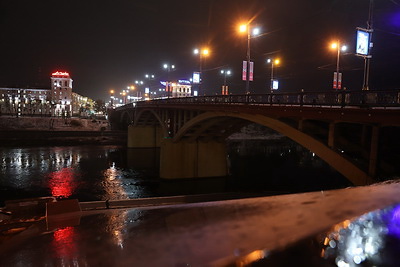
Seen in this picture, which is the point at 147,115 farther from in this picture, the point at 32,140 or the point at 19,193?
the point at 19,193

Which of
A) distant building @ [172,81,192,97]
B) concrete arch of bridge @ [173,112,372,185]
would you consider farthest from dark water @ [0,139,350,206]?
distant building @ [172,81,192,97]

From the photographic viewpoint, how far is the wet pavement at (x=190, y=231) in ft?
12.5

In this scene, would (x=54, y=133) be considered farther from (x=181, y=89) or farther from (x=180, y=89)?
(x=181, y=89)

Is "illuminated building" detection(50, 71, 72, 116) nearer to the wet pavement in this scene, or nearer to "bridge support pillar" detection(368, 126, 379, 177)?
→ "bridge support pillar" detection(368, 126, 379, 177)

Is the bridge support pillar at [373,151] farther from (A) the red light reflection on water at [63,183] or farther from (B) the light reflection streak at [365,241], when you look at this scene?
(A) the red light reflection on water at [63,183]

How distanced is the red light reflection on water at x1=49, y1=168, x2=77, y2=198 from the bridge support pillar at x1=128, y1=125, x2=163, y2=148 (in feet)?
68.4

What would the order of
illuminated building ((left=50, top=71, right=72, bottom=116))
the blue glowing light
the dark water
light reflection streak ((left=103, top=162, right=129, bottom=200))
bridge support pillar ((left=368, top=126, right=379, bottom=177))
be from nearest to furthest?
the blue glowing light, bridge support pillar ((left=368, top=126, right=379, bottom=177)), light reflection streak ((left=103, top=162, right=129, bottom=200)), the dark water, illuminated building ((left=50, top=71, right=72, bottom=116))

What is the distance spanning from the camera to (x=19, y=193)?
82.1 feet

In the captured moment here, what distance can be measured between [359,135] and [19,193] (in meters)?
24.9

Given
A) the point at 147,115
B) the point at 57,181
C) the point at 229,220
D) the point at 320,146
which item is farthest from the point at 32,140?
the point at 229,220

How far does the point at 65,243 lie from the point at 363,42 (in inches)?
648

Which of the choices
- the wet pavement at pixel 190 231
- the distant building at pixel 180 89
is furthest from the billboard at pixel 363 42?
the distant building at pixel 180 89

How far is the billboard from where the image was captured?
15.6 meters

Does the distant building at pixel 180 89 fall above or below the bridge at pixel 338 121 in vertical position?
above
